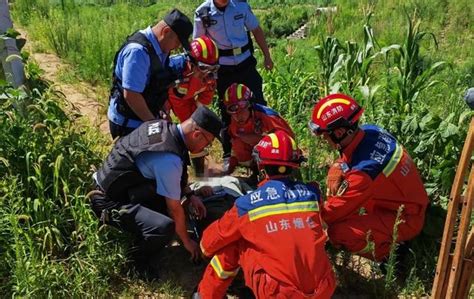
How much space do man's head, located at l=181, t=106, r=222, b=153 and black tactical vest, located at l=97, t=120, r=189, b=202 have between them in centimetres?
6

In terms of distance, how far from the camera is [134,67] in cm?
382

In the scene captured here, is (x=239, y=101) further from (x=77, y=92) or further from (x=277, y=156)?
(x=77, y=92)

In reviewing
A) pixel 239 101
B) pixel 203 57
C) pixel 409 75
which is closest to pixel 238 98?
pixel 239 101

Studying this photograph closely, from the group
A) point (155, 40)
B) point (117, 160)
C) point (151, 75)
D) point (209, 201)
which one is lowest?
point (209, 201)

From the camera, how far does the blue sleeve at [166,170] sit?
10.3ft

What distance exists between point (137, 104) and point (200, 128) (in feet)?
3.27

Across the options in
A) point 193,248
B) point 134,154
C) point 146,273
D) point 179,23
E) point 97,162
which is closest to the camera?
point 134,154

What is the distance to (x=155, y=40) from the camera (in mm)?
3896

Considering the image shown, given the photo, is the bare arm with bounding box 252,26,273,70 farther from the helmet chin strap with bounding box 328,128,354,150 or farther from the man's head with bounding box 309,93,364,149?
the helmet chin strap with bounding box 328,128,354,150

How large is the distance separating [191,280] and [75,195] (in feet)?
3.25

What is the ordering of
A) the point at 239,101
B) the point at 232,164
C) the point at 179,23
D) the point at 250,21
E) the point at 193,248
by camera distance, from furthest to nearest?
the point at 250,21 < the point at 232,164 < the point at 239,101 < the point at 179,23 < the point at 193,248

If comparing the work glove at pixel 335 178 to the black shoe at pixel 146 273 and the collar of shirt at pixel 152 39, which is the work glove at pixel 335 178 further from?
the collar of shirt at pixel 152 39

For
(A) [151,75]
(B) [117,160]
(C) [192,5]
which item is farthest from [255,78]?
(C) [192,5]

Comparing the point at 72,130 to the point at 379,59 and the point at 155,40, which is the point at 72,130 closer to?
the point at 155,40
